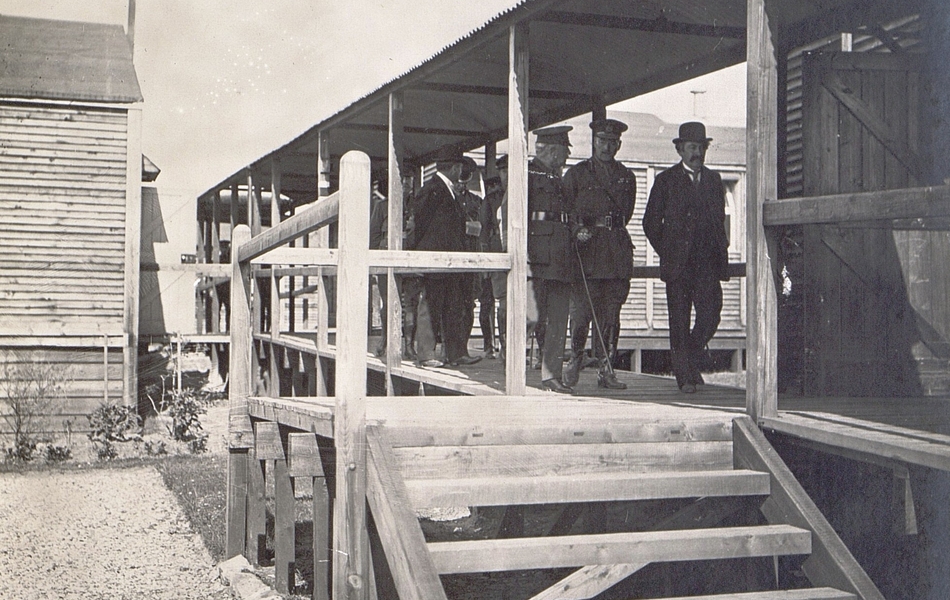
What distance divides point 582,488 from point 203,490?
7.35 m

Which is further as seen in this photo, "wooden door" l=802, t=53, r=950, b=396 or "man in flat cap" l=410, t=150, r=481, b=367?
"man in flat cap" l=410, t=150, r=481, b=367

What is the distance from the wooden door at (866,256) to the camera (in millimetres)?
6902

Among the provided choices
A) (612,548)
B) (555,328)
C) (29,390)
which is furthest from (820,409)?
(29,390)

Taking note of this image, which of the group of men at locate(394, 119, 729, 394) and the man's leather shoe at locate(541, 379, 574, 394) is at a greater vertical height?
the group of men at locate(394, 119, 729, 394)

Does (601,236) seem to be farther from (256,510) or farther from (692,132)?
(256,510)

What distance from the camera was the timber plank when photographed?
4.75 meters

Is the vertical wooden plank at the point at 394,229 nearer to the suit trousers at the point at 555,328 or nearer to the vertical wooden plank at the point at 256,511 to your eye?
the suit trousers at the point at 555,328

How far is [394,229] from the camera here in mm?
8875

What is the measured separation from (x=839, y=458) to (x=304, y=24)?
30.1 m

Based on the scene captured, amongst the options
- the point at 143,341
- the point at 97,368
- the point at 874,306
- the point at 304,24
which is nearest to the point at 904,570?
the point at 874,306

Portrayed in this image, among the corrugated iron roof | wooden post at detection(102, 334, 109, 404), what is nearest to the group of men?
wooden post at detection(102, 334, 109, 404)

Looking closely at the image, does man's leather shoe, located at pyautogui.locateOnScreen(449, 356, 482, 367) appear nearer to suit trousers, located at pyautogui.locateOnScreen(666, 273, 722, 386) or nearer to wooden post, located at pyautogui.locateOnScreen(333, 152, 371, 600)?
suit trousers, located at pyautogui.locateOnScreen(666, 273, 722, 386)

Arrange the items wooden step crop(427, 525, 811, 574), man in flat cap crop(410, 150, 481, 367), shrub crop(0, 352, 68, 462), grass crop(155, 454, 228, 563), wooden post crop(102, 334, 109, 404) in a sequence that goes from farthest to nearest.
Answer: wooden post crop(102, 334, 109, 404), shrub crop(0, 352, 68, 462), man in flat cap crop(410, 150, 481, 367), grass crop(155, 454, 228, 563), wooden step crop(427, 525, 811, 574)

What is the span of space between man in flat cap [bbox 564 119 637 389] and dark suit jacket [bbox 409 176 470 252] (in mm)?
2113
